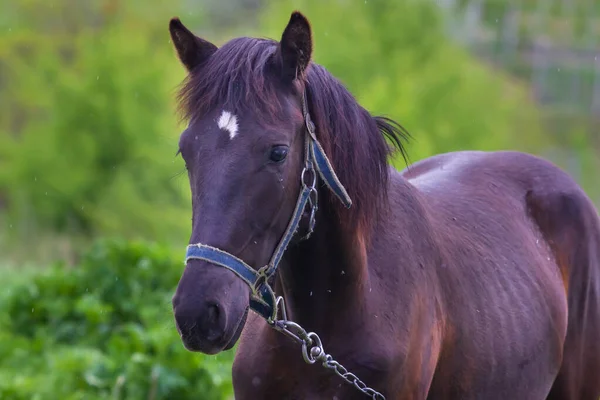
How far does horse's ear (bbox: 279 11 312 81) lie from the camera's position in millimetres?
3137

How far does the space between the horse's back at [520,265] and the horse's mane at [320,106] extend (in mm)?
665

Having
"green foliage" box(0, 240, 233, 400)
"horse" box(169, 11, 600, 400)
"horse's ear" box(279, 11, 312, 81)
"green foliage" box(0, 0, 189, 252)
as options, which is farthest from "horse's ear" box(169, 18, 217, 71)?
"green foliage" box(0, 0, 189, 252)

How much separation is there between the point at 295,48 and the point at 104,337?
535 centimetres

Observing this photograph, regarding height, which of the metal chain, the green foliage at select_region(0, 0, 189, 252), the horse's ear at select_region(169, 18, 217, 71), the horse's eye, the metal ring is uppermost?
the horse's ear at select_region(169, 18, 217, 71)

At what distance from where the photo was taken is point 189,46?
133 inches

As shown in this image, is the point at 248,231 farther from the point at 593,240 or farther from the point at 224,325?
the point at 593,240

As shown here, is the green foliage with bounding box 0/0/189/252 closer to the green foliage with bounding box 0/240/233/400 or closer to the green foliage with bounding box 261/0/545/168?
the green foliage with bounding box 261/0/545/168

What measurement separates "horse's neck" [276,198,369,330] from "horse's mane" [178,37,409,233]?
8 centimetres

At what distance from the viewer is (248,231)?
2965 millimetres

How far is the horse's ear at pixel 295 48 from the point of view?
3.14 m

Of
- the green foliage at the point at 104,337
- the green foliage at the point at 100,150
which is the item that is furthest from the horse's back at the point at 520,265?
the green foliage at the point at 100,150

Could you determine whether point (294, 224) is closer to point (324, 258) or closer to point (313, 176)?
point (313, 176)

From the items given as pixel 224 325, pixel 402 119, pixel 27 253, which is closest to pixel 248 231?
pixel 224 325

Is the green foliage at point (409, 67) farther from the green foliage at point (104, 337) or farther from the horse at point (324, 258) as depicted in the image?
the horse at point (324, 258)
